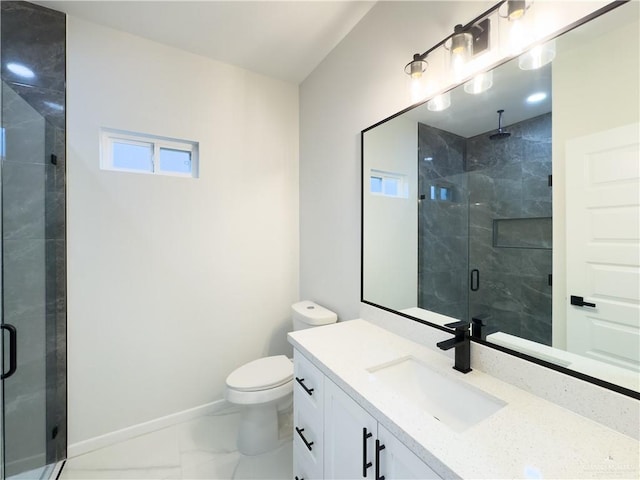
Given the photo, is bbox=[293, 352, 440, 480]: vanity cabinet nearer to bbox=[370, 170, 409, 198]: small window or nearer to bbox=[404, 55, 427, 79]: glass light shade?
bbox=[370, 170, 409, 198]: small window

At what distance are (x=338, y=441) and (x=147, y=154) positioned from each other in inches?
83.8

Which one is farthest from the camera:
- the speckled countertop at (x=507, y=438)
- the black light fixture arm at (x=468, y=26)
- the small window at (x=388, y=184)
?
the small window at (x=388, y=184)

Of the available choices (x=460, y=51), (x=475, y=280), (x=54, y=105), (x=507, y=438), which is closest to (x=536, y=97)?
(x=460, y=51)

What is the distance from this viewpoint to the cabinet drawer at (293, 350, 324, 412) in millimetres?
1148

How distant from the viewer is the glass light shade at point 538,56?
2.89 ft

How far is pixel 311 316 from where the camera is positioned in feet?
6.23

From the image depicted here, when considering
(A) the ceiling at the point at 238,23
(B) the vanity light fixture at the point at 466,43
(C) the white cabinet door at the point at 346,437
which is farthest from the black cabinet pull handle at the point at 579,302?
(A) the ceiling at the point at 238,23

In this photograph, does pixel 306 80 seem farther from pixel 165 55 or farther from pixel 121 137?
pixel 121 137

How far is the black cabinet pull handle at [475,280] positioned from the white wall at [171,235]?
1561 mm

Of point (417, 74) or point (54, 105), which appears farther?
point (54, 105)

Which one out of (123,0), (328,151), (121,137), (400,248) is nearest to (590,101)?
(400,248)

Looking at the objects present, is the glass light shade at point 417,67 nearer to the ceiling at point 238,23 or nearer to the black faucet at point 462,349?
the ceiling at point 238,23

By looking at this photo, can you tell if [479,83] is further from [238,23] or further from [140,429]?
[140,429]

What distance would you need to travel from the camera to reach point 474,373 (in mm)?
1035
